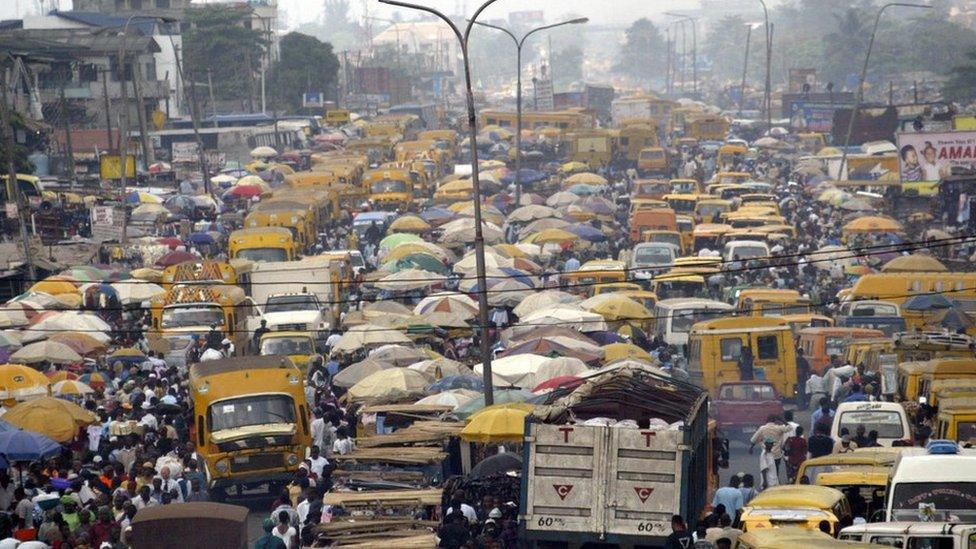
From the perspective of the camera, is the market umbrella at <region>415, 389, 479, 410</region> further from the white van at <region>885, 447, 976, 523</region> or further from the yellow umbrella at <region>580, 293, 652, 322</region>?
the white van at <region>885, 447, 976, 523</region>

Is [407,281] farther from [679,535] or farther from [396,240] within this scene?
[679,535]

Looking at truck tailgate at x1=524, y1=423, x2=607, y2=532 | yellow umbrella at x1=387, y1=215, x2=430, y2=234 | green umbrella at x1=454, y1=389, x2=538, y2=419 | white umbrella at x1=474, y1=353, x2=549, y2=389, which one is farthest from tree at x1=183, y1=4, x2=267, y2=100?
truck tailgate at x1=524, y1=423, x2=607, y2=532

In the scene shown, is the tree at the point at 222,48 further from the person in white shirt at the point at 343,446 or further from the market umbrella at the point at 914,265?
the person in white shirt at the point at 343,446

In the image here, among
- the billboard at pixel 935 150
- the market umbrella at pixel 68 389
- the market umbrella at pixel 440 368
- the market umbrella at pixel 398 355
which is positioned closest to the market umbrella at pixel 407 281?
the market umbrella at pixel 398 355

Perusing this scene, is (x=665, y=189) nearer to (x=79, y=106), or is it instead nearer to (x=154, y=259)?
(x=154, y=259)

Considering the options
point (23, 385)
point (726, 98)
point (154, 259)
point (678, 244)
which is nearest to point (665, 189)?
point (678, 244)
